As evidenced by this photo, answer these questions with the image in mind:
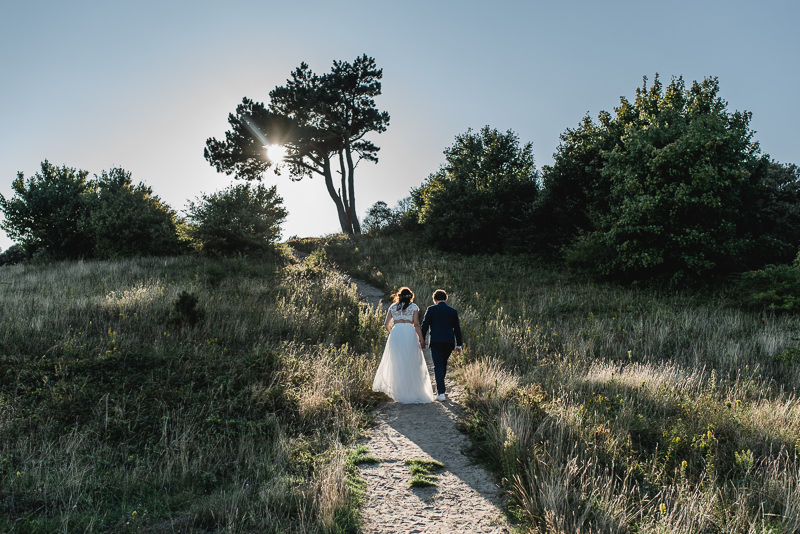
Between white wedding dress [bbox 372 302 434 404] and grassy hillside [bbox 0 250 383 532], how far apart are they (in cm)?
50

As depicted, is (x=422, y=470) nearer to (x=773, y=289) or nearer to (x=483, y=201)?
(x=773, y=289)

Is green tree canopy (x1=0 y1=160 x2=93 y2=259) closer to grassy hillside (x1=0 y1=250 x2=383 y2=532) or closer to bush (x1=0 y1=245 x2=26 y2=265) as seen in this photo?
bush (x1=0 y1=245 x2=26 y2=265)

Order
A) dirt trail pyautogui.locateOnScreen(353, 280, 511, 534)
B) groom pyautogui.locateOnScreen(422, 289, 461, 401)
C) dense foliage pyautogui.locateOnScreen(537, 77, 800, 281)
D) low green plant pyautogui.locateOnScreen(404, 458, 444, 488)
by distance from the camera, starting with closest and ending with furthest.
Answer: dirt trail pyautogui.locateOnScreen(353, 280, 511, 534)
low green plant pyautogui.locateOnScreen(404, 458, 444, 488)
groom pyautogui.locateOnScreen(422, 289, 461, 401)
dense foliage pyautogui.locateOnScreen(537, 77, 800, 281)

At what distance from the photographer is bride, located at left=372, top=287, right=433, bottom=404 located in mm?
7898

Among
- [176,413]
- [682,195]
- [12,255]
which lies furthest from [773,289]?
[12,255]

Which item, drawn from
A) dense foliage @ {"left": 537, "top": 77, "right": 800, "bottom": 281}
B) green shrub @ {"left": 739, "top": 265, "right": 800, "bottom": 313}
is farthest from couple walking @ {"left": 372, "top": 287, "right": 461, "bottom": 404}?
dense foliage @ {"left": 537, "top": 77, "right": 800, "bottom": 281}

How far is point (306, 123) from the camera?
3450 cm

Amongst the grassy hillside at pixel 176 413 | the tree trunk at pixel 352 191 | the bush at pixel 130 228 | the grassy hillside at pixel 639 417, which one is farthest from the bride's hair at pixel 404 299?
the tree trunk at pixel 352 191

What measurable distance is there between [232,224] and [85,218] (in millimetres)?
9194

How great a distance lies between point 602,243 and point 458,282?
21.7ft

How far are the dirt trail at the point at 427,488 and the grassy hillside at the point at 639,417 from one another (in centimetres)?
28

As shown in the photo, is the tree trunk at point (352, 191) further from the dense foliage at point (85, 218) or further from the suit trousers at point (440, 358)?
the suit trousers at point (440, 358)

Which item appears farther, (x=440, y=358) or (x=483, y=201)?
(x=483, y=201)

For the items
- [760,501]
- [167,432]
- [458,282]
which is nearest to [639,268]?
[458,282]
